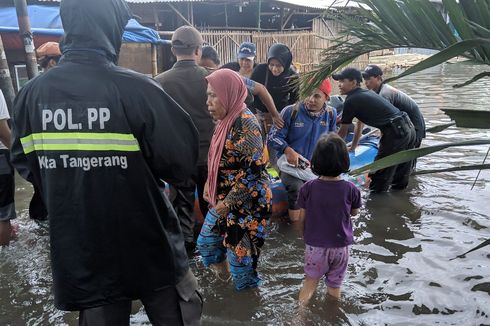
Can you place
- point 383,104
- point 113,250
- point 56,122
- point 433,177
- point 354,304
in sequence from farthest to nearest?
point 433,177 → point 383,104 → point 354,304 → point 113,250 → point 56,122

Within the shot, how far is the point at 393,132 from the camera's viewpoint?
199 inches

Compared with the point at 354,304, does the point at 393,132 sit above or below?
above

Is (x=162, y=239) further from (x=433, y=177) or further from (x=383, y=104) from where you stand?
(x=433, y=177)

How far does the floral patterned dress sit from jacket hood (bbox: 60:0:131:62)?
1.22 m

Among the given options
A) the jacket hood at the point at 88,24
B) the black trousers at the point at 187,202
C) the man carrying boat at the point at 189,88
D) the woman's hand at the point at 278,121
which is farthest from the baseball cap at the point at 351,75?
the jacket hood at the point at 88,24

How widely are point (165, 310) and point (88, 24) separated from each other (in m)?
1.23

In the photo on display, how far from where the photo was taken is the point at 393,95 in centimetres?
540

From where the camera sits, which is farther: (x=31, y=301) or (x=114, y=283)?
(x=31, y=301)

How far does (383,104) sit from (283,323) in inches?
121

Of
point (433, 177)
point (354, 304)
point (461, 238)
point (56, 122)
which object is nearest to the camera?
point (56, 122)

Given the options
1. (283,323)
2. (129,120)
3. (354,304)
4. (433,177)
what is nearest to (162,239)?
(129,120)

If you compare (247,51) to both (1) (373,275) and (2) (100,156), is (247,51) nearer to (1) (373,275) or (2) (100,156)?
(1) (373,275)

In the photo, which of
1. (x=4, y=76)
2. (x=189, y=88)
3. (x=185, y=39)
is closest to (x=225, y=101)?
(x=189, y=88)

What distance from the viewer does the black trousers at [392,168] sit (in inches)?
200
